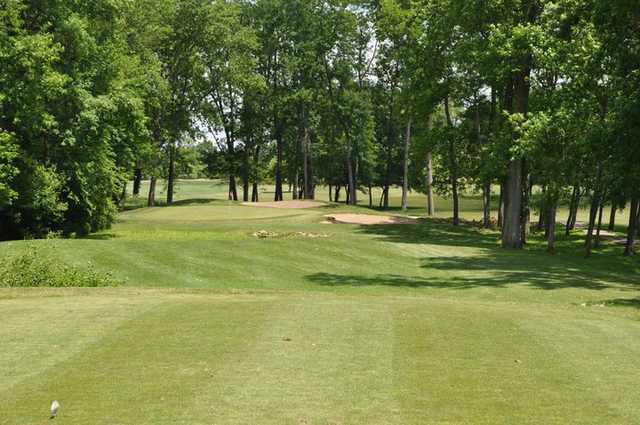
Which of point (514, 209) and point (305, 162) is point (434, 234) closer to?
point (514, 209)

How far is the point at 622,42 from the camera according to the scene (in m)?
28.7

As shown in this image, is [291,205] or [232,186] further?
[232,186]

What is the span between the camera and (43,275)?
2208 cm

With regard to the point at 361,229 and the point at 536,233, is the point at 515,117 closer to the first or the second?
the point at 361,229

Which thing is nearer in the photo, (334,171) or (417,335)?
(417,335)

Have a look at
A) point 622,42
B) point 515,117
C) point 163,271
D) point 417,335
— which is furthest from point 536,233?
point 417,335

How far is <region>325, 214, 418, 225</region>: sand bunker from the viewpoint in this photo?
182 feet

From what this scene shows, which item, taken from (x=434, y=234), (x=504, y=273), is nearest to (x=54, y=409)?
(x=504, y=273)

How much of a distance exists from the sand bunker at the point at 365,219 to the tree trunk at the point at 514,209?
12.4 metres

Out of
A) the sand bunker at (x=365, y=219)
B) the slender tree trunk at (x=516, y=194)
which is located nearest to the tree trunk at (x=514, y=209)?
the slender tree trunk at (x=516, y=194)

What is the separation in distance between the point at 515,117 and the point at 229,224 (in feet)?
68.0

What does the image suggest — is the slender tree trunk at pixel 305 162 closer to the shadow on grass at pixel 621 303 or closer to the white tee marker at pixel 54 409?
the shadow on grass at pixel 621 303

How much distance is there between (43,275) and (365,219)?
3671 centimetres

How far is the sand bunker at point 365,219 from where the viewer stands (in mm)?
55594
